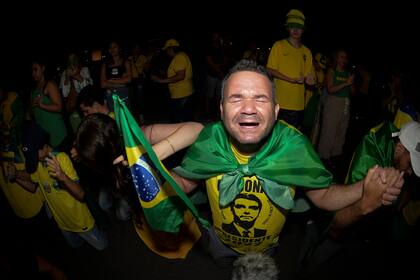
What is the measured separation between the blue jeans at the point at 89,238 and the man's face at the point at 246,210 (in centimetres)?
217

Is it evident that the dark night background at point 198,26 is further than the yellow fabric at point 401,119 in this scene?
Yes

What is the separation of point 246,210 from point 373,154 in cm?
110

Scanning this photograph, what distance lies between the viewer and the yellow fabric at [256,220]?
7.00 ft

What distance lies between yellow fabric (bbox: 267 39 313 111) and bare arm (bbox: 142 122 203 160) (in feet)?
7.51

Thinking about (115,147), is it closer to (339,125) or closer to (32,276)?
(32,276)

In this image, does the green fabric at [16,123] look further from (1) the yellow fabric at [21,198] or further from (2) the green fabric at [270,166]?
(2) the green fabric at [270,166]

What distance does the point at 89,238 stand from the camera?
3.67m

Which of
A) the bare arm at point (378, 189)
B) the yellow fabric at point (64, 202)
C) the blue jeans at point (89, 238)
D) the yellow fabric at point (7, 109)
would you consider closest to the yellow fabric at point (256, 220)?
the bare arm at point (378, 189)

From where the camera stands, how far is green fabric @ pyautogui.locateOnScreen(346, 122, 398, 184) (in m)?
2.37

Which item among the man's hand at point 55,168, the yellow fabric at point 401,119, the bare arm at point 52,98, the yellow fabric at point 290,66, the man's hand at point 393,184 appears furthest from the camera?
the bare arm at point 52,98

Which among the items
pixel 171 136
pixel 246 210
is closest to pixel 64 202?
pixel 171 136

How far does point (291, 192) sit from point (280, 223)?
0.34 meters

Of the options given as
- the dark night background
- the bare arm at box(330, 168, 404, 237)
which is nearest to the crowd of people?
the bare arm at box(330, 168, 404, 237)

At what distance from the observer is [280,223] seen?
2.33 m
